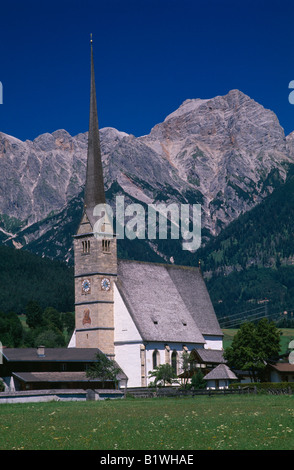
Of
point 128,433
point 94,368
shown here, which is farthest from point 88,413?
point 94,368

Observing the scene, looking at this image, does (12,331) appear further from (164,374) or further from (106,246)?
(164,374)

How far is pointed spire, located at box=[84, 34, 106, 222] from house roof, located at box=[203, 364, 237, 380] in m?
23.5

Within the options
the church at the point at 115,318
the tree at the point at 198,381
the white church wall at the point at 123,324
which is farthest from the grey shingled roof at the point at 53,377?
the tree at the point at 198,381

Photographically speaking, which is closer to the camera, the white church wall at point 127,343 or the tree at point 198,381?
the tree at point 198,381

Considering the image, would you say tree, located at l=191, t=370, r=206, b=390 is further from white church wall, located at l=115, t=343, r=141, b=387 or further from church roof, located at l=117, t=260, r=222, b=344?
church roof, located at l=117, t=260, r=222, b=344

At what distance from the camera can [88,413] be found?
47.5 meters

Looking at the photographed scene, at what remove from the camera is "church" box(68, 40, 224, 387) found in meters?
92.7

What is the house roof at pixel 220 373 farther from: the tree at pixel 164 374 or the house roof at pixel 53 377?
the house roof at pixel 53 377

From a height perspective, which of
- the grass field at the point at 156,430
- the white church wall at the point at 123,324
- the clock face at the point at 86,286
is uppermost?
the clock face at the point at 86,286

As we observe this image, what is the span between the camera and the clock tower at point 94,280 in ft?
305

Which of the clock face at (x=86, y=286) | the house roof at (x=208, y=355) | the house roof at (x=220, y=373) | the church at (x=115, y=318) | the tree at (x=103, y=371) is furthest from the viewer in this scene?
the house roof at (x=208, y=355)

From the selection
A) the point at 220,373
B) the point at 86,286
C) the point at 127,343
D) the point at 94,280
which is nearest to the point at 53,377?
the point at 127,343

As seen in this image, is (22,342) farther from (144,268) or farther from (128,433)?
(128,433)

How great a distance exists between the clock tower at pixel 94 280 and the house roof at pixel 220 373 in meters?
11.7
